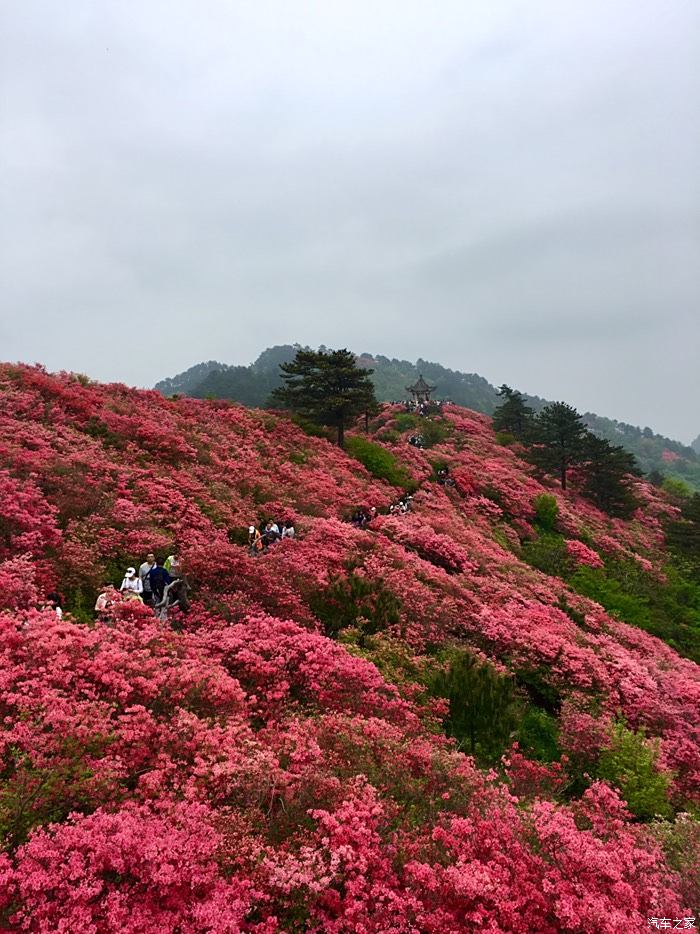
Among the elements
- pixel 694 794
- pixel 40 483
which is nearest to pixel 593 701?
pixel 694 794

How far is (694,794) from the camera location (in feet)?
31.7

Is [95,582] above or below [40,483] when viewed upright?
below

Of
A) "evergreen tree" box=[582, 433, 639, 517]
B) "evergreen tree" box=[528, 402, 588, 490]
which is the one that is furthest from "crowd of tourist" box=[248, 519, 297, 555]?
"evergreen tree" box=[582, 433, 639, 517]

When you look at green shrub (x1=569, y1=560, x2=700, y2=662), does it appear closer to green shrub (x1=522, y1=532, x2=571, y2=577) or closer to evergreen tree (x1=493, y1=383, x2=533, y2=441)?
green shrub (x1=522, y1=532, x2=571, y2=577)

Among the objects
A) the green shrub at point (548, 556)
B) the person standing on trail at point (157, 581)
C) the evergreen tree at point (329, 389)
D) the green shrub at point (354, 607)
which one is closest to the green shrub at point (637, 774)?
the green shrub at point (354, 607)

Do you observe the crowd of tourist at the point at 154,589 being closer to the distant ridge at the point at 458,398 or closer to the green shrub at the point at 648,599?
the green shrub at the point at 648,599

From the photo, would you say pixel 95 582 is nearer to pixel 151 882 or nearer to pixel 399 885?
pixel 151 882

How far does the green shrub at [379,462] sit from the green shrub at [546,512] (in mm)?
8190

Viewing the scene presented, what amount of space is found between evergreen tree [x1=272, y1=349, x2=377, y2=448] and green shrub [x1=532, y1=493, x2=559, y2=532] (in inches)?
465

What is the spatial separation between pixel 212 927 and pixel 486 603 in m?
13.2

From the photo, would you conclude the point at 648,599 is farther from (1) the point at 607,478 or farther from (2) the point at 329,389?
(2) the point at 329,389

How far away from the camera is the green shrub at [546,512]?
2920 cm

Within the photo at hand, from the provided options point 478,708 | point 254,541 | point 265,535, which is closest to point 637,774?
point 478,708

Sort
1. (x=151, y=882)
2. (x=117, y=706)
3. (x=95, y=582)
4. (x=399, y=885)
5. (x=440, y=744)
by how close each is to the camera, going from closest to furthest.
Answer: (x=151, y=882)
(x=399, y=885)
(x=117, y=706)
(x=440, y=744)
(x=95, y=582)
